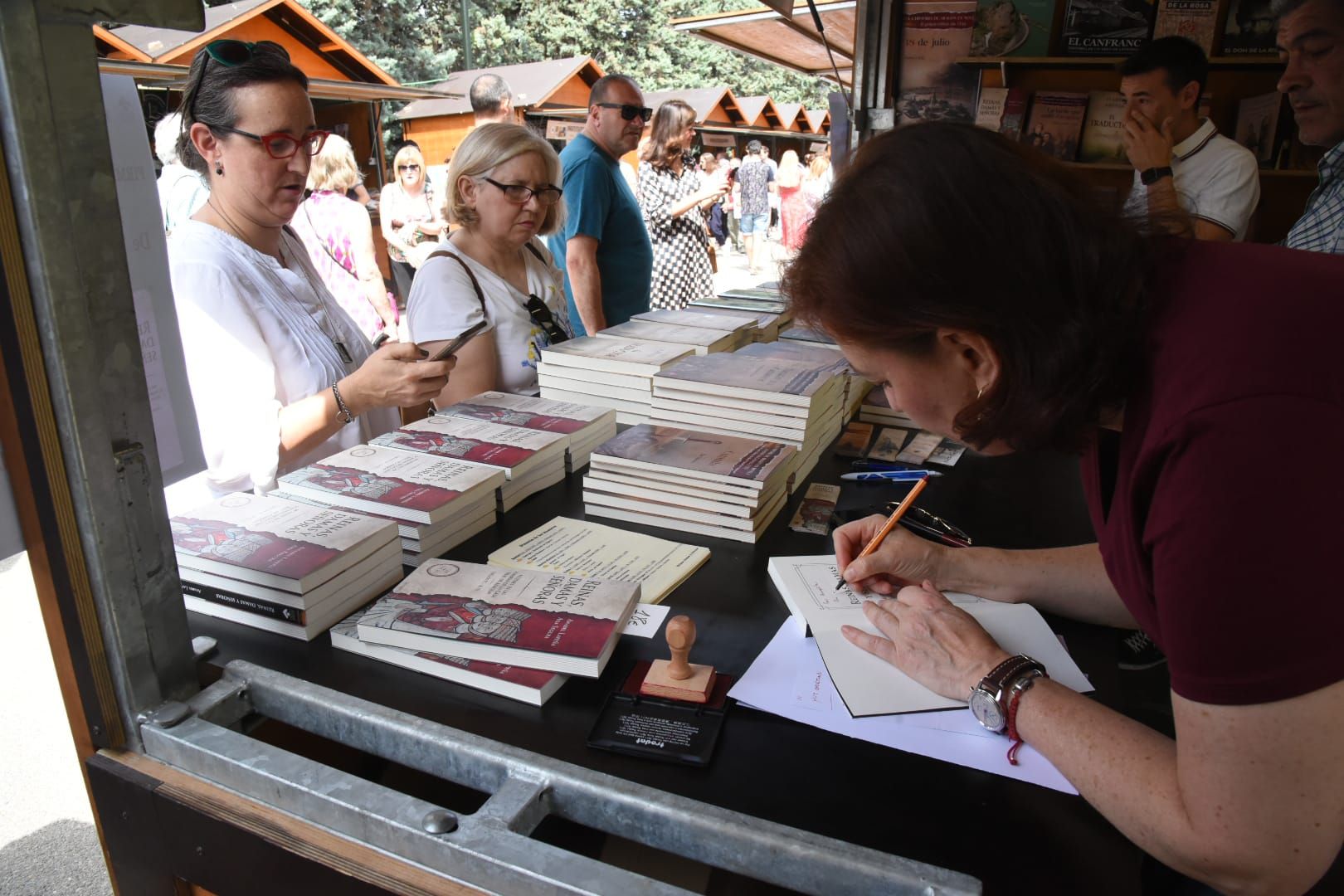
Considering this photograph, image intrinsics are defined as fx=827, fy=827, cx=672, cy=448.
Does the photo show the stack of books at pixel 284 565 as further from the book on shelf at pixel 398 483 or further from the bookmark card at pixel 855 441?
the bookmark card at pixel 855 441

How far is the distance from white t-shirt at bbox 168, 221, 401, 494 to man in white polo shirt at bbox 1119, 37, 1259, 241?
297 cm

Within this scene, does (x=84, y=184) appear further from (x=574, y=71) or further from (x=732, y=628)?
(x=574, y=71)

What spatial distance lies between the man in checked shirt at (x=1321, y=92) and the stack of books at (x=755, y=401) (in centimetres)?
168

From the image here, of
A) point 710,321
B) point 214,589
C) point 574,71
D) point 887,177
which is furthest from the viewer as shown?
point 574,71

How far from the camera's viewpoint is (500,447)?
5.25ft

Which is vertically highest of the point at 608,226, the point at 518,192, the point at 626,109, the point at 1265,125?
the point at 626,109

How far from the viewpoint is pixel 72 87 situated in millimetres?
745

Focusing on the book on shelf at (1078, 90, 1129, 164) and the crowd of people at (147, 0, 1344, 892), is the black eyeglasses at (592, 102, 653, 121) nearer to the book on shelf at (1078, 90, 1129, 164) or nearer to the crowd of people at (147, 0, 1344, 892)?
the book on shelf at (1078, 90, 1129, 164)

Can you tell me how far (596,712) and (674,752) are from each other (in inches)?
4.8

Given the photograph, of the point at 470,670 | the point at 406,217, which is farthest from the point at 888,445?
the point at 406,217

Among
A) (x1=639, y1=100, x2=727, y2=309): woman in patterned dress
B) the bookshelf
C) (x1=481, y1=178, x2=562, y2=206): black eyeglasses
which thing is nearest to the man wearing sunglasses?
(x1=481, y1=178, x2=562, y2=206): black eyeglasses

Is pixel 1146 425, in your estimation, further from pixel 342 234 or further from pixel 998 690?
pixel 342 234

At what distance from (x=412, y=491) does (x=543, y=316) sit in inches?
45.8

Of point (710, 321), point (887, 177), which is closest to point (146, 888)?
point (887, 177)
